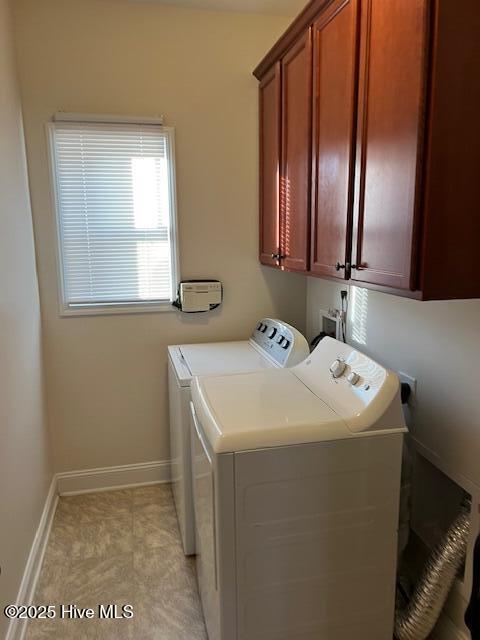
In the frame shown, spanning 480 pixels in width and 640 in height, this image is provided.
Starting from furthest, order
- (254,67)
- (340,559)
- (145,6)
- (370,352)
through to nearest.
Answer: (254,67)
(145,6)
(370,352)
(340,559)

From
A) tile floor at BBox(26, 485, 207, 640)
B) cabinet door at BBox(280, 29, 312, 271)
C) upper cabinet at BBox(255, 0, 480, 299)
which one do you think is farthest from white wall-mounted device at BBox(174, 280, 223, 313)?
tile floor at BBox(26, 485, 207, 640)

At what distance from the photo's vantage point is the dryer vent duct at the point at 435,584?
60.5 inches

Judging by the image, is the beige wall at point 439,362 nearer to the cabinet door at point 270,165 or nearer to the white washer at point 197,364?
the white washer at point 197,364

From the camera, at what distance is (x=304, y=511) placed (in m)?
1.44

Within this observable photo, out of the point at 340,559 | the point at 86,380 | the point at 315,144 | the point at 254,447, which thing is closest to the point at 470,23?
the point at 315,144

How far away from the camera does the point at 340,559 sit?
149 cm

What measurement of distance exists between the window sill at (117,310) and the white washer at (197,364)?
245mm

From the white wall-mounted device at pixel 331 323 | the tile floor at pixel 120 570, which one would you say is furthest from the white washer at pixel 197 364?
the white wall-mounted device at pixel 331 323

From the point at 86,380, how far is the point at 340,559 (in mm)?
1766

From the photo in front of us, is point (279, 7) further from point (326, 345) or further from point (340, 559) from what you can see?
point (340, 559)

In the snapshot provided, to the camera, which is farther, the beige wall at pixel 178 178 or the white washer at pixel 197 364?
the beige wall at pixel 178 178

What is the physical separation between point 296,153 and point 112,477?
2.15 meters

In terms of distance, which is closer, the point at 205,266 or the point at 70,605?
the point at 70,605

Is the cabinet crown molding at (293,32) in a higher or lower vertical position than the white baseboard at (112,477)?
higher
